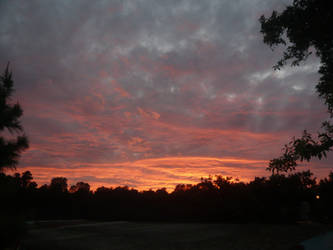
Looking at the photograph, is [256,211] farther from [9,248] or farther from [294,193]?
[9,248]

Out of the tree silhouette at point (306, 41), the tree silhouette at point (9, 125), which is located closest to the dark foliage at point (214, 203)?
the tree silhouette at point (9, 125)

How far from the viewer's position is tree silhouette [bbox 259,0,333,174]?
27.4ft

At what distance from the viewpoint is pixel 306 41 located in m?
10.3

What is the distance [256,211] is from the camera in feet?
104

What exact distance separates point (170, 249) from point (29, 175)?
53939 mm

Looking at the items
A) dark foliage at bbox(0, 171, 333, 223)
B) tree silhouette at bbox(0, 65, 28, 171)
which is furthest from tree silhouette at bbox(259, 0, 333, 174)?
dark foliage at bbox(0, 171, 333, 223)

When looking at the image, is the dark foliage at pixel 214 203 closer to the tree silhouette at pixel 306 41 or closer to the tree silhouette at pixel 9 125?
the tree silhouette at pixel 9 125

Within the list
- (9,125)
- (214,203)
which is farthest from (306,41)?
(214,203)

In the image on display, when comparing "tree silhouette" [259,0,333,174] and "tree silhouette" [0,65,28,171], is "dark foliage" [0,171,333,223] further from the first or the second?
"tree silhouette" [259,0,333,174]

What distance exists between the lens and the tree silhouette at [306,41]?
836 centimetres

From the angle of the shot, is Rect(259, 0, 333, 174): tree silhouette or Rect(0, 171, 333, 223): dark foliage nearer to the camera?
Rect(259, 0, 333, 174): tree silhouette

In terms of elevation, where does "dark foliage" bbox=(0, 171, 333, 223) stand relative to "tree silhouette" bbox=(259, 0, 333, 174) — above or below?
below

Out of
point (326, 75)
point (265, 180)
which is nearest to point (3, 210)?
point (326, 75)

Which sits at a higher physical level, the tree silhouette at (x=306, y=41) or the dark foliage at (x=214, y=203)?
the tree silhouette at (x=306, y=41)
